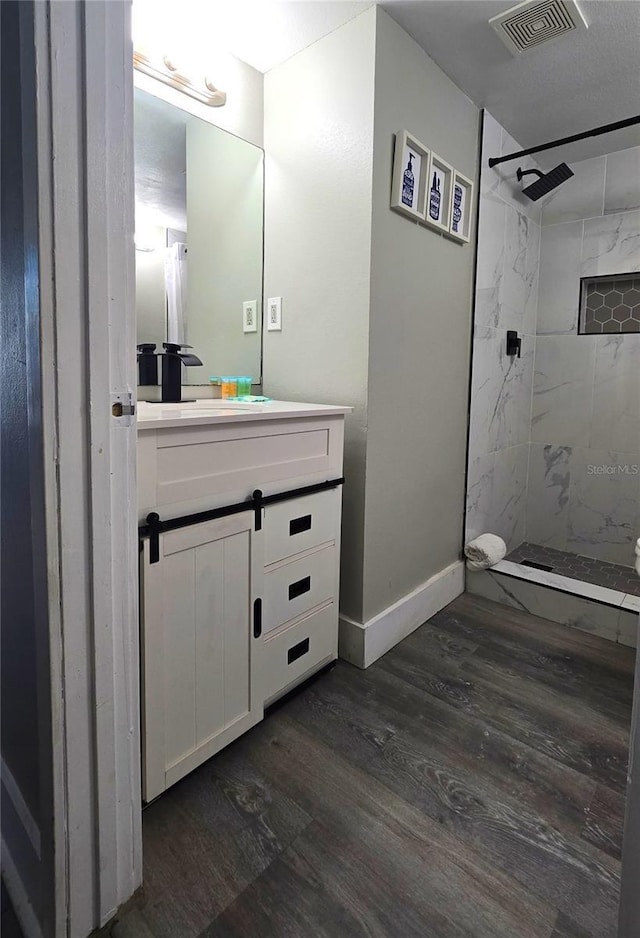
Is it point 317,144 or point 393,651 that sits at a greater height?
point 317,144

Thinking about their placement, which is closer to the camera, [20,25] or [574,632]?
[20,25]

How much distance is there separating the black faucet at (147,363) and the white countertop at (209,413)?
0.32 ft

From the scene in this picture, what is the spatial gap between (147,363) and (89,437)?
38.1 inches

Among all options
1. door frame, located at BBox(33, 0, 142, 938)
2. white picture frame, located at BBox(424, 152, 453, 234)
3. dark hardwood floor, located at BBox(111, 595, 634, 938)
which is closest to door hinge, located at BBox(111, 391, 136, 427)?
door frame, located at BBox(33, 0, 142, 938)

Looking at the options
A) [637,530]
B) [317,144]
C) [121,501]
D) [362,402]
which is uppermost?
[317,144]

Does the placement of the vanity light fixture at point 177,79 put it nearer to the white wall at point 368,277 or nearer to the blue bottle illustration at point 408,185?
the white wall at point 368,277

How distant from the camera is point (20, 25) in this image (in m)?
0.76

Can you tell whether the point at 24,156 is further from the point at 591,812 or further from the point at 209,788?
the point at 591,812

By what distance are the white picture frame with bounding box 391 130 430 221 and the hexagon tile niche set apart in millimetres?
1445

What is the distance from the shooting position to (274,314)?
6.61 feet

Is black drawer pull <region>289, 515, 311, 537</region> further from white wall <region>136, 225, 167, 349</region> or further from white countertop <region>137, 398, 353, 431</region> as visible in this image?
white wall <region>136, 225, 167, 349</region>

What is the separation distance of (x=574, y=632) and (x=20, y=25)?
2493 millimetres

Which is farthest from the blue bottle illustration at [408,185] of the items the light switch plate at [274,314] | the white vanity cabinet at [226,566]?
the white vanity cabinet at [226,566]

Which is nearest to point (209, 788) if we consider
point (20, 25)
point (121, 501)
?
point (121, 501)
